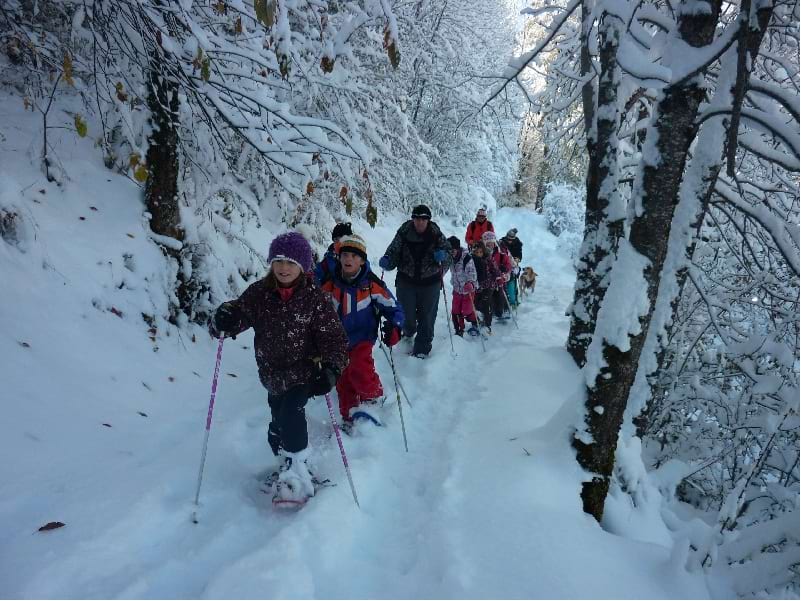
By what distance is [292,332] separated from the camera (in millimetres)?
3354

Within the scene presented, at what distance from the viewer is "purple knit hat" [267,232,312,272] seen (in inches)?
128

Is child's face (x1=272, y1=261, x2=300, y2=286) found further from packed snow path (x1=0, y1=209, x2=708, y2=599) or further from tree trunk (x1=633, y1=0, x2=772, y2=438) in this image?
tree trunk (x1=633, y1=0, x2=772, y2=438)

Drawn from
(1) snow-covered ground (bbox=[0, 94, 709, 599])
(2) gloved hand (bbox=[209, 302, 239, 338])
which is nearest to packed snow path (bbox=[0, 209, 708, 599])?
(1) snow-covered ground (bbox=[0, 94, 709, 599])

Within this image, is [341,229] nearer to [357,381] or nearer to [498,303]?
[357,381]

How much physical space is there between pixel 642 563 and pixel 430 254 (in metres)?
4.47

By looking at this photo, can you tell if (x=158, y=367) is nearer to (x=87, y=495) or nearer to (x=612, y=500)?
(x=87, y=495)

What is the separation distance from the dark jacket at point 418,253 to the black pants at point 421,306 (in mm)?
102

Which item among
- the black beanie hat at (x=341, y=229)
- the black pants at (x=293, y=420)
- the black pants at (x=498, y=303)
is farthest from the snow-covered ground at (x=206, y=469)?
the black pants at (x=498, y=303)

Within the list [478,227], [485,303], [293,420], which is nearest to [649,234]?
[293,420]

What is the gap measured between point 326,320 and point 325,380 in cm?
48

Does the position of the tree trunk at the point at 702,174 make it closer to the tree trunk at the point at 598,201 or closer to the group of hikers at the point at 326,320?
the tree trunk at the point at 598,201

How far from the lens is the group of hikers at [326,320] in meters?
3.31

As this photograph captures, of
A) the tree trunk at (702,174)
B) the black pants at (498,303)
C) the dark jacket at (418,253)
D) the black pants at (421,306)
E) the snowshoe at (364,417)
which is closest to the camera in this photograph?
the tree trunk at (702,174)

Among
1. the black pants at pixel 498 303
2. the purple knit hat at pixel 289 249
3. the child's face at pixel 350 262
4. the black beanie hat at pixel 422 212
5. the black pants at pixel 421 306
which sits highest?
the black beanie hat at pixel 422 212
